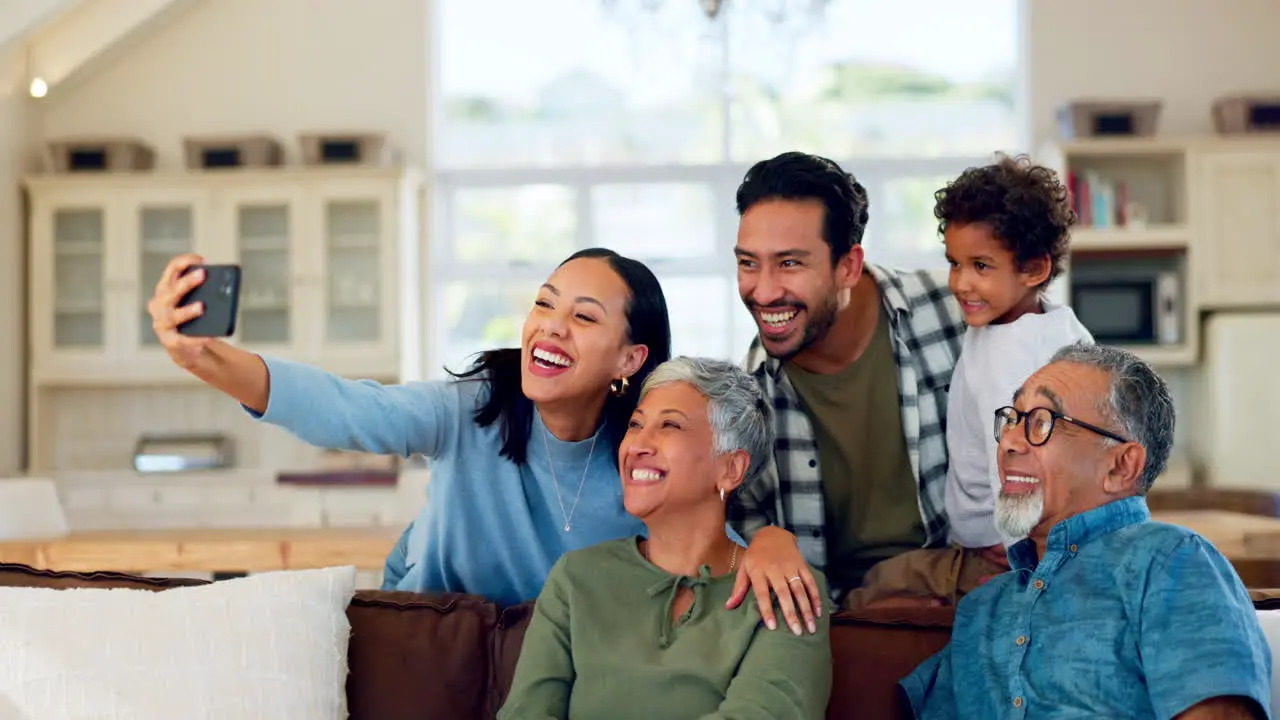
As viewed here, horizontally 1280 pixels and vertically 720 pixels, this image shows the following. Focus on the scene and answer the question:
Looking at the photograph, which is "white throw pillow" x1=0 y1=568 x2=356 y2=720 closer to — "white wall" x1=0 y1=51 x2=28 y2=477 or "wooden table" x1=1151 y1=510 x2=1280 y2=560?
"wooden table" x1=1151 y1=510 x2=1280 y2=560

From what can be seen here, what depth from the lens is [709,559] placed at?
6.93ft

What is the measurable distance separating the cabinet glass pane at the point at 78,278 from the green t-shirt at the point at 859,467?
5.59 meters

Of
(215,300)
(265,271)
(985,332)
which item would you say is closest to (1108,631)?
(985,332)

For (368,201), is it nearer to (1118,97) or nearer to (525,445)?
(1118,97)

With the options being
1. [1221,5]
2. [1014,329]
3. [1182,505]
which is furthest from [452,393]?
[1221,5]

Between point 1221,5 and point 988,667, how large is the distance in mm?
6401

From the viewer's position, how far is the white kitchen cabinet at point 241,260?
23.2 ft

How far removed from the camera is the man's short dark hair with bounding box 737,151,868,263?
2598 mm

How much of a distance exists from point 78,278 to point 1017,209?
19.6 feet

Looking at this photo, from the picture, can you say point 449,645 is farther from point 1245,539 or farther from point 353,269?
point 353,269

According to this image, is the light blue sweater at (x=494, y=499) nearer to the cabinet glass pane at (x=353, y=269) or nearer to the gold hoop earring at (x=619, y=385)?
the gold hoop earring at (x=619, y=385)

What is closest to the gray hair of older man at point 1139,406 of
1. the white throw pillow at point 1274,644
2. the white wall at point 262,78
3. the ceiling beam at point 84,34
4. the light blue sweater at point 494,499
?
the white throw pillow at point 1274,644

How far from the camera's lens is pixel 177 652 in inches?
82.7

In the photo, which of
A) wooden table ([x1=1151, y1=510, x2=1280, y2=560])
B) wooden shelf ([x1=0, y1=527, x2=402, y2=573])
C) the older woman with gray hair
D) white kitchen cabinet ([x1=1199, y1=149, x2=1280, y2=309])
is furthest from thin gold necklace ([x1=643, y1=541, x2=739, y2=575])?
white kitchen cabinet ([x1=1199, y1=149, x2=1280, y2=309])
